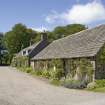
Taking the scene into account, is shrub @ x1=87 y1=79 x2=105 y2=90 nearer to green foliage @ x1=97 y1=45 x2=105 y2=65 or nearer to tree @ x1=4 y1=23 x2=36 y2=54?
green foliage @ x1=97 y1=45 x2=105 y2=65

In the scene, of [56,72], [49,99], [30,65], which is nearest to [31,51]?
[30,65]

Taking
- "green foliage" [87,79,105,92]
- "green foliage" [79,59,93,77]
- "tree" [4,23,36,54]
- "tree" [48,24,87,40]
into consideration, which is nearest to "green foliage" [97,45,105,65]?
"green foliage" [79,59,93,77]

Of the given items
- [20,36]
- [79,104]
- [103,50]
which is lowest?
[79,104]

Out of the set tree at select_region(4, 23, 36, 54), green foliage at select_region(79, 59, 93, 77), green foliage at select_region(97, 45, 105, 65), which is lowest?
green foliage at select_region(79, 59, 93, 77)

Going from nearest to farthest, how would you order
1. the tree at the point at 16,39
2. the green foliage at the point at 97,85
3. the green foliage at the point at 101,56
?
1. the green foliage at the point at 97,85
2. the green foliage at the point at 101,56
3. the tree at the point at 16,39

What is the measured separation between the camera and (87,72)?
27.6m

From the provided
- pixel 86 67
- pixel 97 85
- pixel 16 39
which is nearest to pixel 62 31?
pixel 16 39

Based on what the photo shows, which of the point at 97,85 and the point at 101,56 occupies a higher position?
the point at 101,56

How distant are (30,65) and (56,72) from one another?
28.5 metres

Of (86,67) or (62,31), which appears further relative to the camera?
(62,31)

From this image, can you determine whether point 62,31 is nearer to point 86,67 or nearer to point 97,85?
point 86,67

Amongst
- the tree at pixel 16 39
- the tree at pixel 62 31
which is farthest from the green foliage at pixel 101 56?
the tree at pixel 16 39

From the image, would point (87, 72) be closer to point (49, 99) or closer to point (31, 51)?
point (49, 99)

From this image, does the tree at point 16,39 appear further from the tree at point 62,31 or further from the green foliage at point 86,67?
the green foliage at point 86,67
